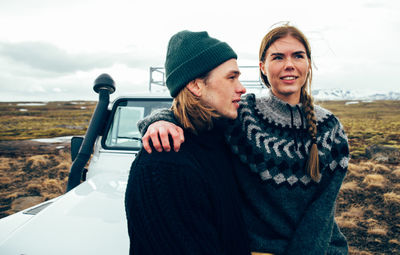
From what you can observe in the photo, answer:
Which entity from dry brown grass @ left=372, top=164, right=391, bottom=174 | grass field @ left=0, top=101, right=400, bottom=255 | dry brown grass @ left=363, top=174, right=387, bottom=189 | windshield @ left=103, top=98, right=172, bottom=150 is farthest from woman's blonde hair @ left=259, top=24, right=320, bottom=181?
dry brown grass @ left=372, top=164, right=391, bottom=174

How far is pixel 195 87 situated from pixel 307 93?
775 mm

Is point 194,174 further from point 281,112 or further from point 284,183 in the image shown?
point 281,112

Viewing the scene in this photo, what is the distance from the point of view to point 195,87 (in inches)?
50.8

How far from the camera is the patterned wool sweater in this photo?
141 cm

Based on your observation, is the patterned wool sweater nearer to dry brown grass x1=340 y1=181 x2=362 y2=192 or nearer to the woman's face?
the woman's face

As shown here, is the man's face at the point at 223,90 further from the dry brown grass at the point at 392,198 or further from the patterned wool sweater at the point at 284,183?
the dry brown grass at the point at 392,198

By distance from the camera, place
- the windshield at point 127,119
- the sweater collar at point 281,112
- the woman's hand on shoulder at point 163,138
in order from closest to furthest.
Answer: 1. the woman's hand on shoulder at point 163,138
2. the sweater collar at point 281,112
3. the windshield at point 127,119

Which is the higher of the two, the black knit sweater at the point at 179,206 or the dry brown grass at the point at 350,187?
the black knit sweater at the point at 179,206

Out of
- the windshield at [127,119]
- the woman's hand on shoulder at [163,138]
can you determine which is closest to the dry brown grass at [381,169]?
the windshield at [127,119]

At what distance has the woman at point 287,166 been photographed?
4.63 ft

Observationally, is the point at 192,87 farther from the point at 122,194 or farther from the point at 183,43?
the point at 122,194

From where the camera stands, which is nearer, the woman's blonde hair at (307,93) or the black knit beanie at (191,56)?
the black knit beanie at (191,56)

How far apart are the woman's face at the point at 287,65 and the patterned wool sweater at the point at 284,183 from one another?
215mm

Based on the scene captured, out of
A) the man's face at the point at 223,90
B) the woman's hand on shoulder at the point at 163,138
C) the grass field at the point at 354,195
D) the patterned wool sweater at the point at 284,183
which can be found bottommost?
the grass field at the point at 354,195
